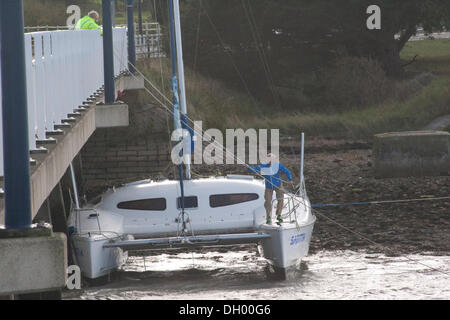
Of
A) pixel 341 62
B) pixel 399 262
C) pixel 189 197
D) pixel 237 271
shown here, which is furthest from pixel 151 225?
pixel 341 62

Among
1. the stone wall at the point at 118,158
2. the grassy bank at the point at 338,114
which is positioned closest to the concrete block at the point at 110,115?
the stone wall at the point at 118,158

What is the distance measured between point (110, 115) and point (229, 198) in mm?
3865

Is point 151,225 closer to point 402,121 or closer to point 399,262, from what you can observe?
point 399,262

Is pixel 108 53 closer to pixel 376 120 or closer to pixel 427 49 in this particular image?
pixel 376 120

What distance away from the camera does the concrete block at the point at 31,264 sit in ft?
25.4

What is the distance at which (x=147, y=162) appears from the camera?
1142 inches

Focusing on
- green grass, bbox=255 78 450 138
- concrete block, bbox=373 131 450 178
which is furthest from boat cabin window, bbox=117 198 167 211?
green grass, bbox=255 78 450 138

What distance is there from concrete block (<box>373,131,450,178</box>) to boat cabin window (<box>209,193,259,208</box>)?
35.9ft

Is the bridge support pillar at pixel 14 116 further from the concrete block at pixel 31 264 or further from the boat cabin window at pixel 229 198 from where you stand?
the boat cabin window at pixel 229 198

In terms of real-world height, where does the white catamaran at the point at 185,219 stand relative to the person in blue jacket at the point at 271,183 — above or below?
below

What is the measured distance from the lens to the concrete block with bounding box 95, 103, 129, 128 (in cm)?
1895

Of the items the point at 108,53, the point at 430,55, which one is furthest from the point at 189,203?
the point at 430,55

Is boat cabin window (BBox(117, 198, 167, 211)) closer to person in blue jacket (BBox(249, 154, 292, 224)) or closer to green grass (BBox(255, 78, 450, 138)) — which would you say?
person in blue jacket (BBox(249, 154, 292, 224))
